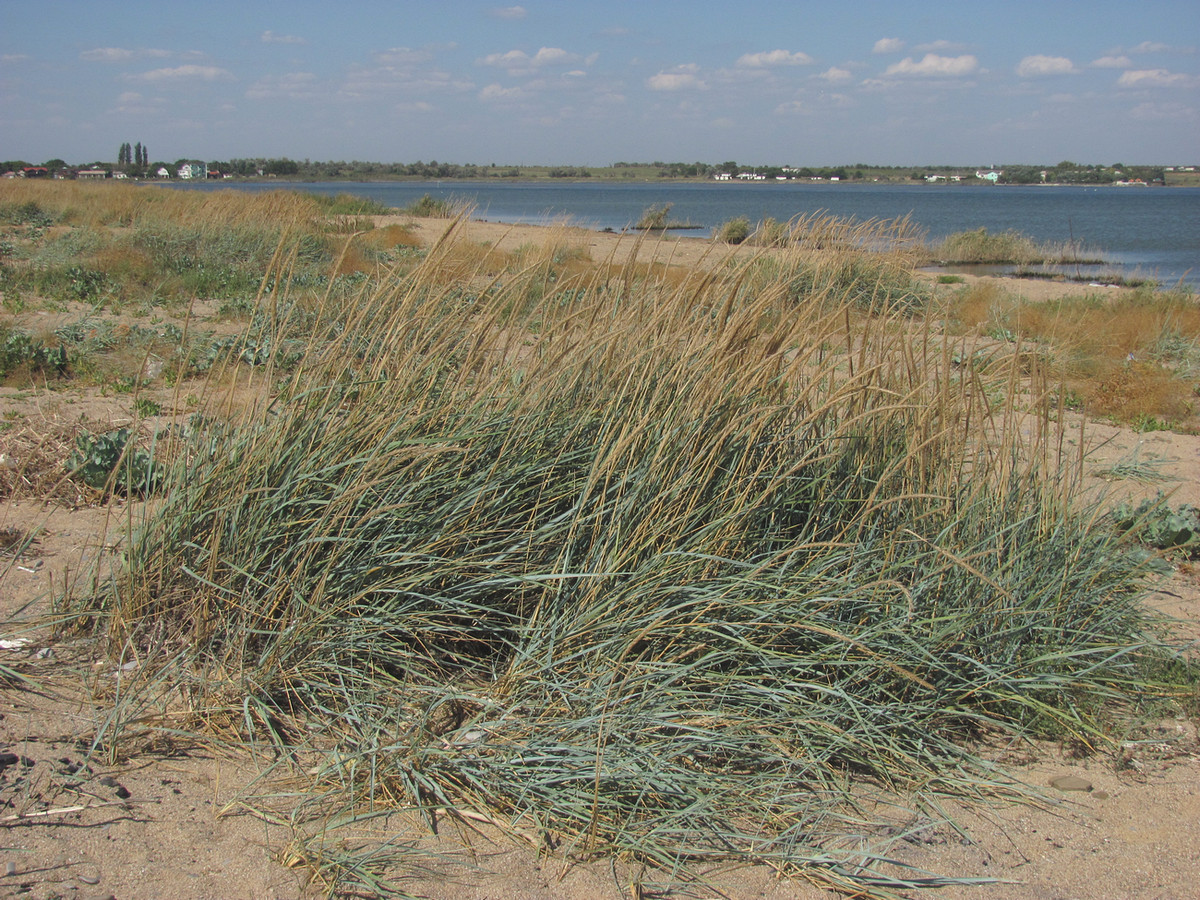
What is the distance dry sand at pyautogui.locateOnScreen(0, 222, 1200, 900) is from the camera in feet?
6.17

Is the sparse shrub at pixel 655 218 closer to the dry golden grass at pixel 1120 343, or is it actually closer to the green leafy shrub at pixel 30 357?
the dry golden grass at pixel 1120 343

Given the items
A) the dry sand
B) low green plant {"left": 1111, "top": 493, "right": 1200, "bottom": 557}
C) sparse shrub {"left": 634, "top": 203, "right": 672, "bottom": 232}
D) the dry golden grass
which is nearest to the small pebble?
the dry sand

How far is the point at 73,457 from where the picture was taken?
3.82 meters

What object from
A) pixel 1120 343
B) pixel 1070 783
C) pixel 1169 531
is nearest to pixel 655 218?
pixel 1169 531

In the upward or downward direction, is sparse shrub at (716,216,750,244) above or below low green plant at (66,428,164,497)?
above

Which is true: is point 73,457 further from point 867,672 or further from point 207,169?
point 207,169

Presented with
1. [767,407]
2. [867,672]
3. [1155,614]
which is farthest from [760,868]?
[1155,614]

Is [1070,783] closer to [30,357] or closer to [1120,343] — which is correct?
[30,357]

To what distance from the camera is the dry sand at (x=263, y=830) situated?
6.17 ft

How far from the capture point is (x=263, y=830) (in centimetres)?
202

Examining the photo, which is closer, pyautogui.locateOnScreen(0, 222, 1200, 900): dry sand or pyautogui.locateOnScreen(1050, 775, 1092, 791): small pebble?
pyautogui.locateOnScreen(0, 222, 1200, 900): dry sand

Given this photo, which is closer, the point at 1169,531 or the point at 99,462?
the point at 99,462

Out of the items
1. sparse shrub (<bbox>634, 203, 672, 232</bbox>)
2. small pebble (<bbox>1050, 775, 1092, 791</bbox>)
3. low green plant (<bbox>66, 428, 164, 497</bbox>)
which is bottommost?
small pebble (<bbox>1050, 775, 1092, 791</bbox>)

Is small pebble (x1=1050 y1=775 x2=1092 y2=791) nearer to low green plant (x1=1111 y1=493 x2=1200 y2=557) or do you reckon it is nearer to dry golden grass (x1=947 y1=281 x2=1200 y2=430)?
dry golden grass (x1=947 y1=281 x2=1200 y2=430)
